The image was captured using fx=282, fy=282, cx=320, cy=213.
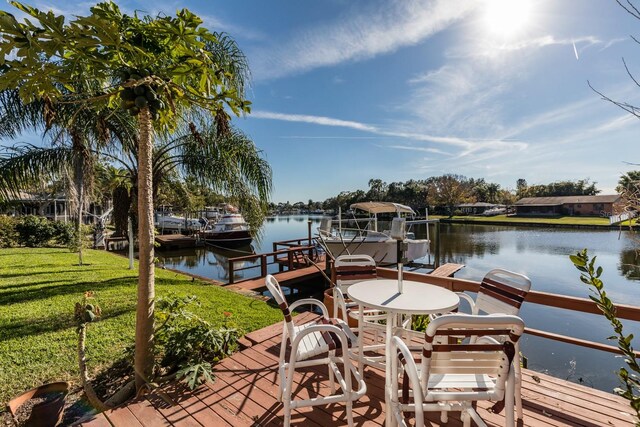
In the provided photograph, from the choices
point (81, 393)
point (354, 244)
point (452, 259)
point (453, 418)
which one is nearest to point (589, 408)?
point (453, 418)

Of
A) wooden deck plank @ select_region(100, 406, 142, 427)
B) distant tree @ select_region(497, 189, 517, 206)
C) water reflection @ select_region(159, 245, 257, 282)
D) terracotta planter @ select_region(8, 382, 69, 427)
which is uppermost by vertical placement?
distant tree @ select_region(497, 189, 517, 206)

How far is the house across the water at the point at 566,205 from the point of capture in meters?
43.8

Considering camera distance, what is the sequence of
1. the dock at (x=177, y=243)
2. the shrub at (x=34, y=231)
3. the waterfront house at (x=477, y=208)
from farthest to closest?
the waterfront house at (x=477, y=208), the dock at (x=177, y=243), the shrub at (x=34, y=231)

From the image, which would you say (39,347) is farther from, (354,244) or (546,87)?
(546,87)

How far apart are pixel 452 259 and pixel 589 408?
14899mm

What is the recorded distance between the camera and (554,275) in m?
12.1

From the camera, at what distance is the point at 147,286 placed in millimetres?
2432

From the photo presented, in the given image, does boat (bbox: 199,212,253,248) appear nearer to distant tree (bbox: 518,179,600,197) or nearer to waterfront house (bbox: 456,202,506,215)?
waterfront house (bbox: 456,202,506,215)

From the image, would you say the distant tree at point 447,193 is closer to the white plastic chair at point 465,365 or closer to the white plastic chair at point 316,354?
the white plastic chair at point 316,354

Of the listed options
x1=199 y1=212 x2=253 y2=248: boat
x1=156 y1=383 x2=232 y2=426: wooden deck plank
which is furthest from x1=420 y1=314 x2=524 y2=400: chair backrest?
x1=199 y1=212 x2=253 y2=248: boat

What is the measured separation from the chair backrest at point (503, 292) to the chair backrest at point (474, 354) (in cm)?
66

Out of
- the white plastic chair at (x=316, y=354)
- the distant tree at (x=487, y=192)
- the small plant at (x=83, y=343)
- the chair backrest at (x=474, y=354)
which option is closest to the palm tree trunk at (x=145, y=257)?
the small plant at (x=83, y=343)

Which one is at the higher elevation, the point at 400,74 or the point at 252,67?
the point at 400,74

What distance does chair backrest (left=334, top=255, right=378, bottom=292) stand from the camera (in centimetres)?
307
